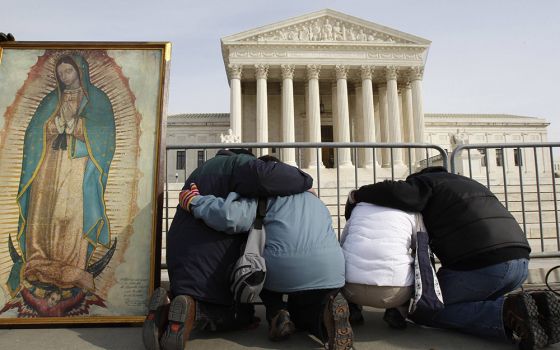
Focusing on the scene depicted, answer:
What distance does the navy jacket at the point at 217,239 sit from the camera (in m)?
2.65

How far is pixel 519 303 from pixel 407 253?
2.45 ft

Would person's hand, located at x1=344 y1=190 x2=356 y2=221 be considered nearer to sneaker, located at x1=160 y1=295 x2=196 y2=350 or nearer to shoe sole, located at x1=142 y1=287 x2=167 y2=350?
sneaker, located at x1=160 y1=295 x2=196 y2=350

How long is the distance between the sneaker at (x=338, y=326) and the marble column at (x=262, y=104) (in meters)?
27.8

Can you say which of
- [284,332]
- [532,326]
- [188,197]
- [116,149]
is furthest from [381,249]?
[116,149]

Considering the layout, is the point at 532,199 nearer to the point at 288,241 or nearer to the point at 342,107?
the point at 288,241

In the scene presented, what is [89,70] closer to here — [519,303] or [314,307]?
[314,307]

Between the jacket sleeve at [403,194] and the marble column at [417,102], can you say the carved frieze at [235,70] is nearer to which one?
the marble column at [417,102]

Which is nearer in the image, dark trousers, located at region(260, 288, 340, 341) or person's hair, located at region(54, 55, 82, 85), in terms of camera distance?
dark trousers, located at region(260, 288, 340, 341)

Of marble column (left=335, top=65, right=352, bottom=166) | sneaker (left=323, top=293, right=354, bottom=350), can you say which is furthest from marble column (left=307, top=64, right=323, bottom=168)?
sneaker (left=323, top=293, right=354, bottom=350)

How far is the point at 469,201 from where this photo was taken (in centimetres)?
276

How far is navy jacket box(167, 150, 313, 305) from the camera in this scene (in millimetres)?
2654

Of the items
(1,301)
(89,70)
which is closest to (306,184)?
(89,70)

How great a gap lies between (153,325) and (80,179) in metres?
1.58

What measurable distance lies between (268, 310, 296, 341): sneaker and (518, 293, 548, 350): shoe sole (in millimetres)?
1525
